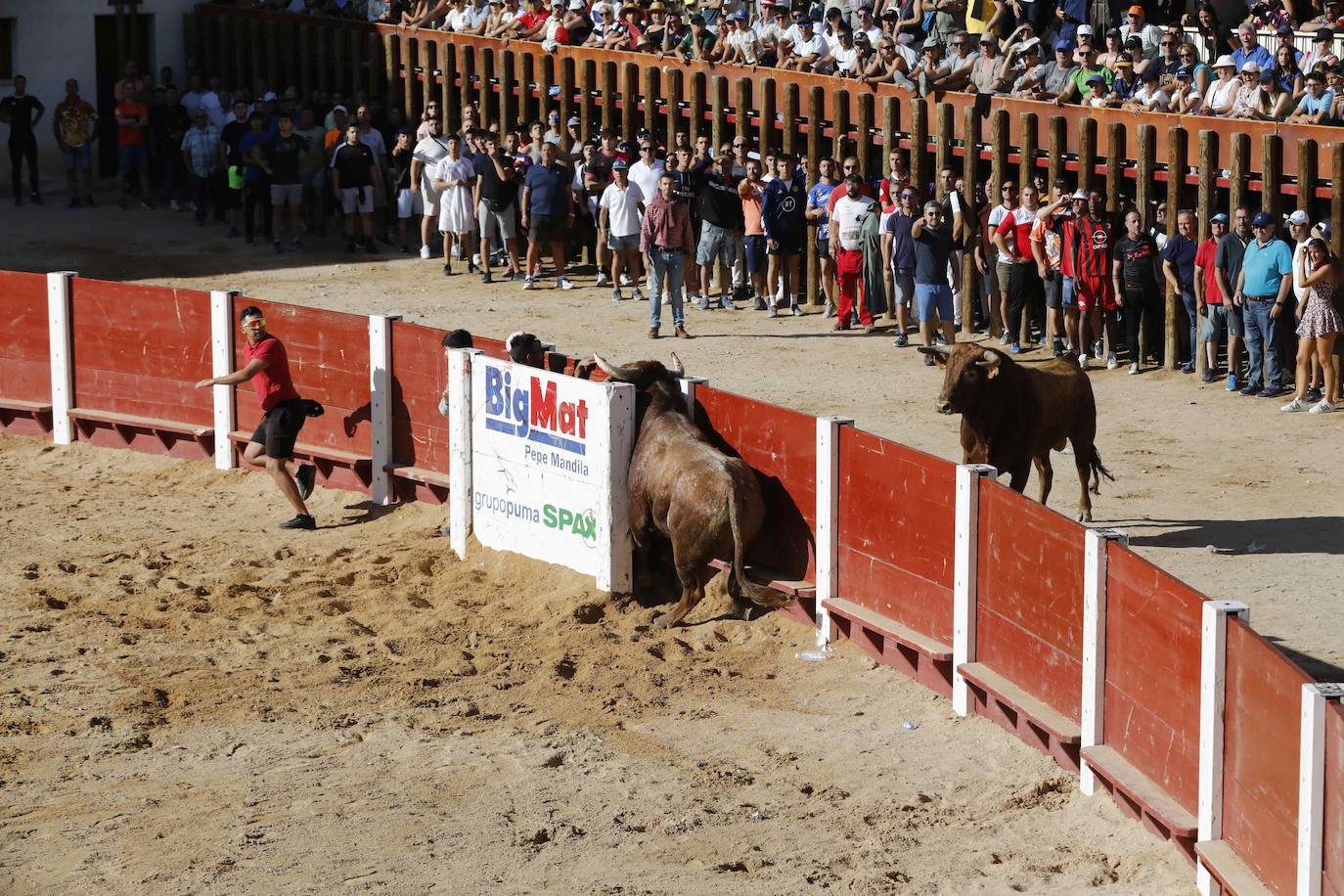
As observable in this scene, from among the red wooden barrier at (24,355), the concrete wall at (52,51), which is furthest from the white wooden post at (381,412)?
the concrete wall at (52,51)

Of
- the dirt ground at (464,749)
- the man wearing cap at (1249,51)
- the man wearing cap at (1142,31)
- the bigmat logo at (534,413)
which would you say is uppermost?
the man wearing cap at (1142,31)

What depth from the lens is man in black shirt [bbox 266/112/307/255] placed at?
24.7m

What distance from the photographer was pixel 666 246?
19.3 meters

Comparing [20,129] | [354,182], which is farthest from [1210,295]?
[20,129]

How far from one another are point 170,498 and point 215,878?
716cm

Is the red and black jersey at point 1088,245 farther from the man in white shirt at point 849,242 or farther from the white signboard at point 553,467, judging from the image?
the white signboard at point 553,467

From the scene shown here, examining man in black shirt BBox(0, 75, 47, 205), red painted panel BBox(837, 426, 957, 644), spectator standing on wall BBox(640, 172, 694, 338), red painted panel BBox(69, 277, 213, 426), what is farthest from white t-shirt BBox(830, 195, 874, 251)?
man in black shirt BBox(0, 75, 47, 205)

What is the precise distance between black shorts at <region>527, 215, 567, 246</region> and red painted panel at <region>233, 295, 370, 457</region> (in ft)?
21.6

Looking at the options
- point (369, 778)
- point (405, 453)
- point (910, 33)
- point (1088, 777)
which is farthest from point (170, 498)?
point (910, 33)

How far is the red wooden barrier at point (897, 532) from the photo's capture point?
10750mm

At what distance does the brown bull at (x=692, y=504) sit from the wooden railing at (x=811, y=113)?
24.0 feet

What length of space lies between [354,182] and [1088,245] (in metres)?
10.1

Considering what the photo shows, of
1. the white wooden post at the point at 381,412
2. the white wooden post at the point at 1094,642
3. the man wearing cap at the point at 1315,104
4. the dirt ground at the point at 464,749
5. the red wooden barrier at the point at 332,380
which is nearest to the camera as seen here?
the dirt ground at the point at 464,749

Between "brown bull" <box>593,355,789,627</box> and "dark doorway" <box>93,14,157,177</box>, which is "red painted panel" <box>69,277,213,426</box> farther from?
"dark doorway" <box>93,14,157,177</box>
